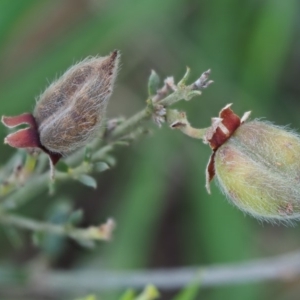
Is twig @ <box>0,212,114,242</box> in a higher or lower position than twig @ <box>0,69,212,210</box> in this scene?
lower

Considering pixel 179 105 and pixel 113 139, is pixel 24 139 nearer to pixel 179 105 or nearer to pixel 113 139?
pixel 113 139

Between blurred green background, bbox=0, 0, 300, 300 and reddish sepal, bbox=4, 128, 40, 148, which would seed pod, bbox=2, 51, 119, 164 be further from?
blurred green background, bbox=0, 0, 300, 300

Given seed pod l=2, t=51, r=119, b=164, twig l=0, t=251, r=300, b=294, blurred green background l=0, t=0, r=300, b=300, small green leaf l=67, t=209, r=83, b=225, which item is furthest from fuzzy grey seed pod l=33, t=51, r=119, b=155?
blurred green background l=0, t=0, r=300, b=300

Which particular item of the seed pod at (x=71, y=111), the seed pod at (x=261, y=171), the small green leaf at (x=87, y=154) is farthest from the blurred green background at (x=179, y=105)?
the seed pod at (x=261, y=171)

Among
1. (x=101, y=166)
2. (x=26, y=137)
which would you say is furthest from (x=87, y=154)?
(x=26, y=137)

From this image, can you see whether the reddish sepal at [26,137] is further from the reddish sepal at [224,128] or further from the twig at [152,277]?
the twig at [152,277]
